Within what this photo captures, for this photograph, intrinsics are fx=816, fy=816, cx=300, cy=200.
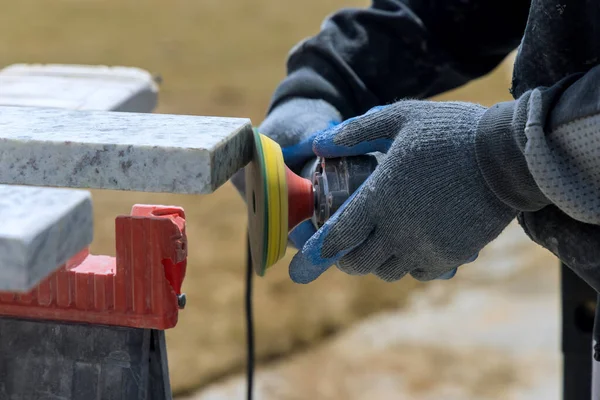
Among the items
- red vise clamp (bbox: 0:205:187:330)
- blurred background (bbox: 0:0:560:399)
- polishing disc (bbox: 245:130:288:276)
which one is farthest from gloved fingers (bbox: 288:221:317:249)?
blurred background (bbox: 0:0:560:399)

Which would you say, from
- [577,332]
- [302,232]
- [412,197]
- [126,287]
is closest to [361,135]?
[412,197]

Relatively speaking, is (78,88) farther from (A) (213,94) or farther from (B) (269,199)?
(A) (213,94)

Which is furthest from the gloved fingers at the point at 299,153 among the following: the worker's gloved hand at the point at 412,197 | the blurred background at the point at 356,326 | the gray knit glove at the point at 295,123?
the blurred background at the point at 356,326

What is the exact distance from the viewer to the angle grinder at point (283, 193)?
35.5 inches

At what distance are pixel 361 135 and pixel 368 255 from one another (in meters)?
0.15

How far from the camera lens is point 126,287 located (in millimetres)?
857

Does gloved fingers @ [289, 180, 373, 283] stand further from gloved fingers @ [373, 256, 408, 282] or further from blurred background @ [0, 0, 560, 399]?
blurred background @ [0, 0, 560, 399]

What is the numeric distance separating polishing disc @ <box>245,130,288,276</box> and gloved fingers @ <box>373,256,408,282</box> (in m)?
0.17

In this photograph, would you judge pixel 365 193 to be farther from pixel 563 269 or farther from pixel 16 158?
pixel 563 269

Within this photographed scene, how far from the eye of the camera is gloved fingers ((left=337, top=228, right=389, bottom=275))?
1004 millimetres

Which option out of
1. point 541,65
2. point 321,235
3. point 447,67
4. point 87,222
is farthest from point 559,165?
point 447,67

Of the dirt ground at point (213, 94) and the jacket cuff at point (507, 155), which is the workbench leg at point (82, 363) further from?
the dirt ground at point (213, 94)

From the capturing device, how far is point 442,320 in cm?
285

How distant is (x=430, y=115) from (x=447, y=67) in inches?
18.4
